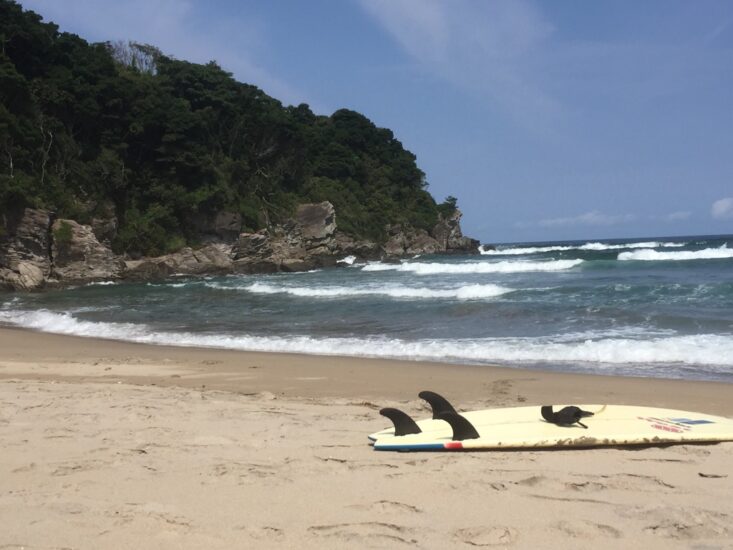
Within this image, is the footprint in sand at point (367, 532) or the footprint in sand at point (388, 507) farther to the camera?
the footprint in sand at point (388, 507)

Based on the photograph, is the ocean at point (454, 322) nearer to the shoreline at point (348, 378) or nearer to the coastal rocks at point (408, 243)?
the shoreline at point (348, 378)

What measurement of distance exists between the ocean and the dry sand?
2445mm

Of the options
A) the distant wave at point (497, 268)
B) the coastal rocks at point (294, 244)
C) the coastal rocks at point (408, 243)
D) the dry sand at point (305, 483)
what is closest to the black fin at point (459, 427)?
the dry sand at point (305, 483)

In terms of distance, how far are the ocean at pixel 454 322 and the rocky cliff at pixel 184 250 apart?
19.4ft

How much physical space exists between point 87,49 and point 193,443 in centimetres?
3789

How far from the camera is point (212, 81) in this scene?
4031 cm

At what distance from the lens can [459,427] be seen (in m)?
3.68

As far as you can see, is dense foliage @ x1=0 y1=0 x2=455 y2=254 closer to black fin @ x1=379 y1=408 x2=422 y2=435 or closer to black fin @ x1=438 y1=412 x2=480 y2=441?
black fin @ x1=379 y1=408 x2=422 y2=435

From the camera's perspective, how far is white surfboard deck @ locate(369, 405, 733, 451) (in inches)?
144

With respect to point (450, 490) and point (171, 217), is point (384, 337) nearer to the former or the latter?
point (450, 490)

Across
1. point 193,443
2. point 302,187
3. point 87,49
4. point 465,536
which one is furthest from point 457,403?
point 302,187

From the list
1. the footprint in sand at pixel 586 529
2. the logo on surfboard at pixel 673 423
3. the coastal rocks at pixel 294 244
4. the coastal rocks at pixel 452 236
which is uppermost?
the coastal rocks at pixel 452 236

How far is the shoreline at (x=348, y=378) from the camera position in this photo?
228 inches

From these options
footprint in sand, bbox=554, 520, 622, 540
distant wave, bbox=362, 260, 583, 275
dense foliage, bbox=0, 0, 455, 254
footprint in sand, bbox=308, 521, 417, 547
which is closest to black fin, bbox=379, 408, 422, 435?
footprint in sand, bbox=308, 521, 417, 547
